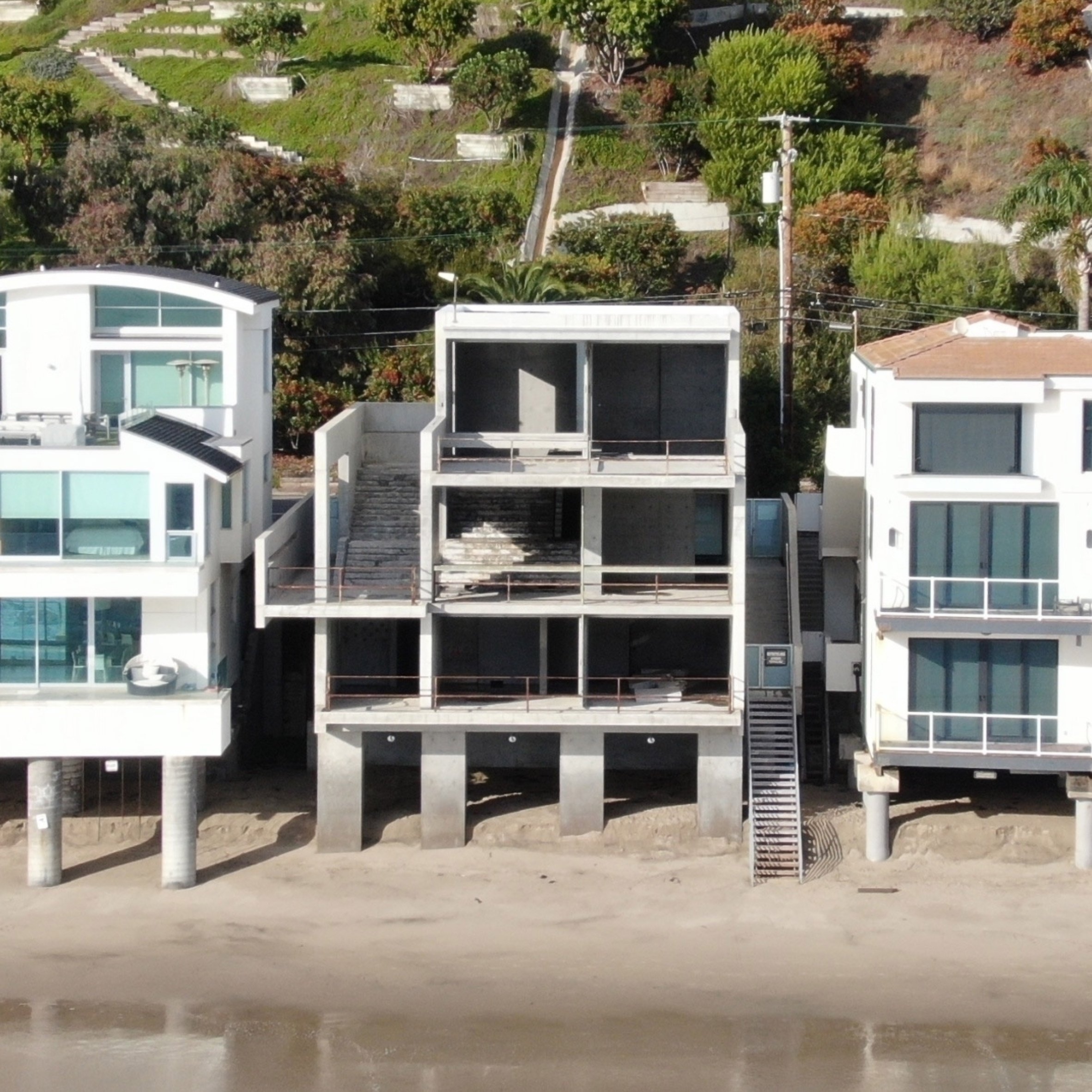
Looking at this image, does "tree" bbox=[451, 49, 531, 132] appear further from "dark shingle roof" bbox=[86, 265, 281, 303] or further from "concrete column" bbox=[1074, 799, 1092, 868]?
"concrete column" bbox=[1074, 799, 1092, 868]

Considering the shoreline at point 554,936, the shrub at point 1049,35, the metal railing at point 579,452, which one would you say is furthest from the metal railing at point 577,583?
the shrub at point 1049,35

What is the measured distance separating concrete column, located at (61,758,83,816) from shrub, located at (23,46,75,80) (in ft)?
143

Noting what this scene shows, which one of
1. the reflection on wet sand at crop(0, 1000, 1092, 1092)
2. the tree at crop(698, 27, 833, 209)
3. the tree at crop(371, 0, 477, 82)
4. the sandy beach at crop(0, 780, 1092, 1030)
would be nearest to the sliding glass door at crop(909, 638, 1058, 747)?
the sandy beach at crop(0, 780, 1092, 1030)

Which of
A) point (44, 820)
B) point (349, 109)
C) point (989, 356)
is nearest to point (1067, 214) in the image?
point (989, 356)

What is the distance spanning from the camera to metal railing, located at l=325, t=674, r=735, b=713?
33094 millimetres

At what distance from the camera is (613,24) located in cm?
6400

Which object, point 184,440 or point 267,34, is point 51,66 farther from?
point 184,440

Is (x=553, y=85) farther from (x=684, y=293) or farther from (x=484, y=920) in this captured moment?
(x=484, y=920)

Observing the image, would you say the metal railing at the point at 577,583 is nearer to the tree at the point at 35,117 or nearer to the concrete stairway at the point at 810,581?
the concrete stairway at the point at 810,581

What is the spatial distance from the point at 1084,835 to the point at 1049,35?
134 ft

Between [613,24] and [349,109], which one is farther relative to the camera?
[349,109]

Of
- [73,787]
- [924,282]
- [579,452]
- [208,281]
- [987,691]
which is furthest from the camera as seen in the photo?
[924,282]

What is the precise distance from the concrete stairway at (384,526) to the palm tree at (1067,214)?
17.2 meters

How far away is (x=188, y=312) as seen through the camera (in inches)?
1409
